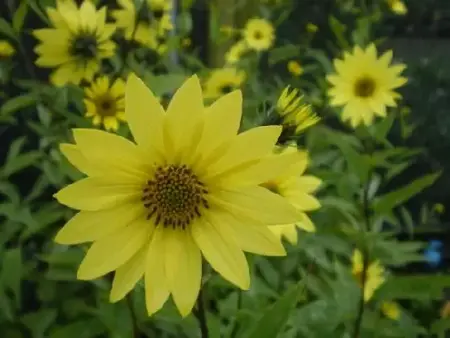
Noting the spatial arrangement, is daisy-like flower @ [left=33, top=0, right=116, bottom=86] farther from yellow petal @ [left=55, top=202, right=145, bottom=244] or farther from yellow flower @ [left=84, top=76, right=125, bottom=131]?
yellow petal @ [left=55, top=202, right=145, bottom=244]

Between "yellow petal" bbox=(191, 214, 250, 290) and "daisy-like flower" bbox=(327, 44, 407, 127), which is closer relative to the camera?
"yellow petal" bbox=(191, 214, 250, 290)

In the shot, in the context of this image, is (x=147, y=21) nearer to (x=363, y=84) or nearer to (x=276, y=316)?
(x=363, y=84)

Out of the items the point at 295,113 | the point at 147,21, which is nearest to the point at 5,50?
the point at 147,21

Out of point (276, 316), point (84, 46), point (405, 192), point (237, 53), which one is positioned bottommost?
point (276, 316)

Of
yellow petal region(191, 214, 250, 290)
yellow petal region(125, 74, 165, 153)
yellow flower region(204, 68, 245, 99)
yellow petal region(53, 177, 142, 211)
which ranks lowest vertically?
yellow petal region(191, 214, 250, 290)

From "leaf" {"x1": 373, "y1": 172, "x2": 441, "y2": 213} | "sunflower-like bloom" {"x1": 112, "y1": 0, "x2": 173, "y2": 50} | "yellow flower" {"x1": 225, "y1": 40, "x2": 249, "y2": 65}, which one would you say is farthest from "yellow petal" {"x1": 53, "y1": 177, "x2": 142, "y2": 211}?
"yellow flower" {"x1": 225, "y1": 40, "x2": 249, "y2": 65}
